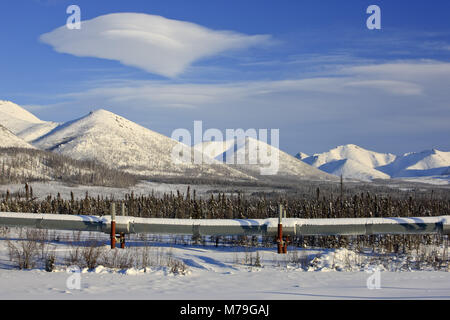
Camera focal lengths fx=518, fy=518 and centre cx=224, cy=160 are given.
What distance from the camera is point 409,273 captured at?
1362 centimetres

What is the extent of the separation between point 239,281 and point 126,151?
168888 mm

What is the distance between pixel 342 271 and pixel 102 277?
6.38m

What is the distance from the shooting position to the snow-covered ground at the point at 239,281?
34.5 feet

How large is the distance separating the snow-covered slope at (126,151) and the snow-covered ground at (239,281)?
14255 cm

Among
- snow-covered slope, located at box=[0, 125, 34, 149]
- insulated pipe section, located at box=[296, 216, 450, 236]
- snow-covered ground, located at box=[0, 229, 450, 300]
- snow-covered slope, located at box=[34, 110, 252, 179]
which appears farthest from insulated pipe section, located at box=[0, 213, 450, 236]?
snow-covered slope, located at box=[34, 110, 252, 179]

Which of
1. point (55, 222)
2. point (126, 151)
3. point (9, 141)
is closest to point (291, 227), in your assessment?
point (55, 222)

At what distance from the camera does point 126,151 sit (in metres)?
178

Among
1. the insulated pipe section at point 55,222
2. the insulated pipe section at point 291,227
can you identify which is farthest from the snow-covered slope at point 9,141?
the insulated pipe section at point 291,227

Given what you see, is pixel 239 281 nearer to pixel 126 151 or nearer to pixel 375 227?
pixel 375 227

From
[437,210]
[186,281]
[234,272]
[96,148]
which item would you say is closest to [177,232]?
[234,272]

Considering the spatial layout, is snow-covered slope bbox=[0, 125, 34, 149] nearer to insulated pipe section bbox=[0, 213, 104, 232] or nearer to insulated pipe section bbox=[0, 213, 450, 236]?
insulated pipe section bbox=[0, 213, 104, 232]

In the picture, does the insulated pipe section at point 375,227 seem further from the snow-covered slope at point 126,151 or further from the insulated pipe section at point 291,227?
the snow-covered slope at point 126,151

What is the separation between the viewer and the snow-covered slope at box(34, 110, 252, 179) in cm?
16588
